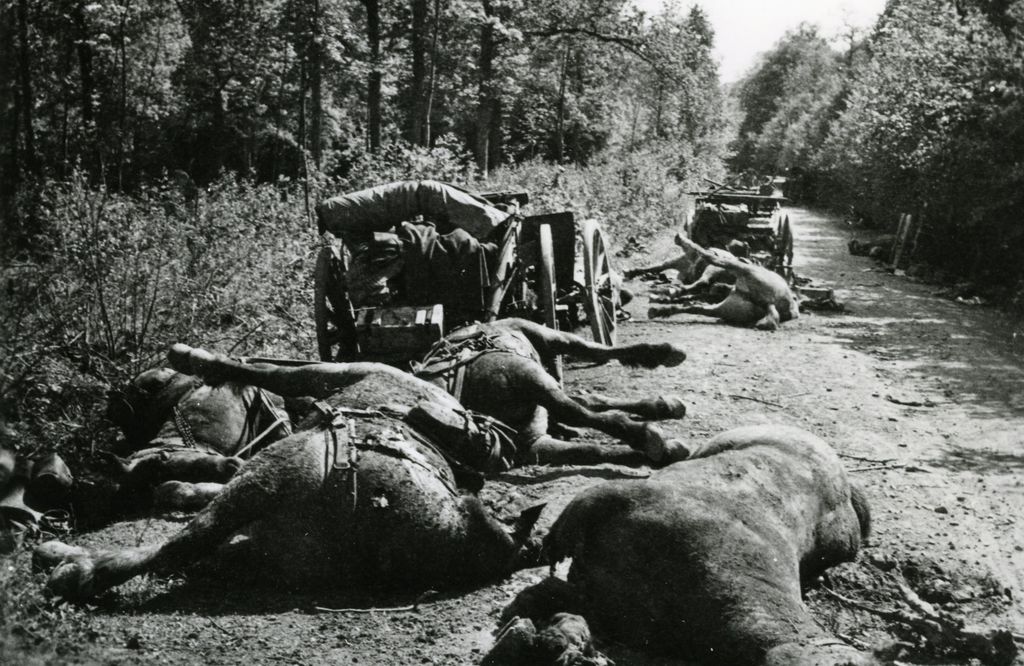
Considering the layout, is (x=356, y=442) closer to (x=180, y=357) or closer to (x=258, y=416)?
(x=180, y=357)

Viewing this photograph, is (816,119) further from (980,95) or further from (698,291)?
(698,291)

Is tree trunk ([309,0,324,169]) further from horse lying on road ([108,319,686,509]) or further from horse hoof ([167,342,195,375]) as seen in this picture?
horse hoof ([167,342,195,375])

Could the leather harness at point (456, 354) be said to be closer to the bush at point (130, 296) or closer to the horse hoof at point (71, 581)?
→ the bush at point (130, 296)

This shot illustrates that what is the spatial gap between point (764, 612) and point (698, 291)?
11.5 metres

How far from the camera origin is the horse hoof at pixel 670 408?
6938 millimetres

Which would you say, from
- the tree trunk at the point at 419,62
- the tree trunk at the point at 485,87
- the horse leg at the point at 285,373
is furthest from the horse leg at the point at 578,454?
the tree trunk at the point at 485,87

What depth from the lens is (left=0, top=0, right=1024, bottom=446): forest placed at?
803cm

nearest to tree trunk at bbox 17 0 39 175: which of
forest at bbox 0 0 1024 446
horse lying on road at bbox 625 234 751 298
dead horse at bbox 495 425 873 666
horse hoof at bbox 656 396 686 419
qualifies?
forest at bbox 0 0 1024 446

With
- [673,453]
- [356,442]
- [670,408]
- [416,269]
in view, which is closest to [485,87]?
[416,269]

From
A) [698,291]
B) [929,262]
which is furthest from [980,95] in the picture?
[698,291]

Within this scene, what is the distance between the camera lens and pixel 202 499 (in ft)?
18.7

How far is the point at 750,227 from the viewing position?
17.1m

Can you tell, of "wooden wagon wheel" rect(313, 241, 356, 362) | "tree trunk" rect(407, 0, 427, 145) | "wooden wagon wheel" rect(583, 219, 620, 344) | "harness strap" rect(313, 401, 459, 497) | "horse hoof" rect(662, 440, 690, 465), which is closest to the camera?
"harness strap" rect(313, 401, 459, 497)

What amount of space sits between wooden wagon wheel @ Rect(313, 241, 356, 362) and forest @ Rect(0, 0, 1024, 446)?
957mm
